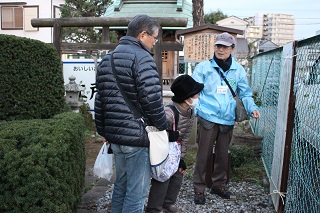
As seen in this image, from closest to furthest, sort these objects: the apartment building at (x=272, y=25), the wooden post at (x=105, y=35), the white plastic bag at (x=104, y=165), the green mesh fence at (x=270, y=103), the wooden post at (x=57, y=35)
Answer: the white plastic bag at (x=104, y=165) < the green mesh fence at (x=270, y=103) < the wooden post at (x=57, y=35) < the wooden post at (x=105, y=35) < the apartment building at (x=272, y=25)

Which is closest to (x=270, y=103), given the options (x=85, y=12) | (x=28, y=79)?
(x=28, y=79)

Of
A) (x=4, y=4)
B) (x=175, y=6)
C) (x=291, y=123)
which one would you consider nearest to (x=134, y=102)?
(x=291, y=123)

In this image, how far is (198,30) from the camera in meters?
6.34

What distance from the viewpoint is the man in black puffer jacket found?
2.46 meters

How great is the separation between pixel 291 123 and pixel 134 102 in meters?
1.58

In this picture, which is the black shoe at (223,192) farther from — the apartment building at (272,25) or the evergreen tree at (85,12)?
the apartment building at (272,25)

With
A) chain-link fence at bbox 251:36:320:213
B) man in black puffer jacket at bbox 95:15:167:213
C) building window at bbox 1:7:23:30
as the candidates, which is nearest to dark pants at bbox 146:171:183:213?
man in black puffer jacket at bbox 95:15:167:213

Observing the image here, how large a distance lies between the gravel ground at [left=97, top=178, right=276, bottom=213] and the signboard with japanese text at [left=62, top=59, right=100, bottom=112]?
4509 mm

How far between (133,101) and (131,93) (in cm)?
6

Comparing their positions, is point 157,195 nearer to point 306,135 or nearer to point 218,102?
point 218,102

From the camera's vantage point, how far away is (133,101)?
2.51 m

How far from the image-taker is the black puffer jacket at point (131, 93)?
2451 millimetres

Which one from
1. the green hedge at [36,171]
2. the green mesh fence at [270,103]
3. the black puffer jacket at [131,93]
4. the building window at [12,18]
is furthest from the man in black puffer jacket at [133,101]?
the building window at [12,18]

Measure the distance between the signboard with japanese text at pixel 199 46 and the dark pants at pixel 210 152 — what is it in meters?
2.75
